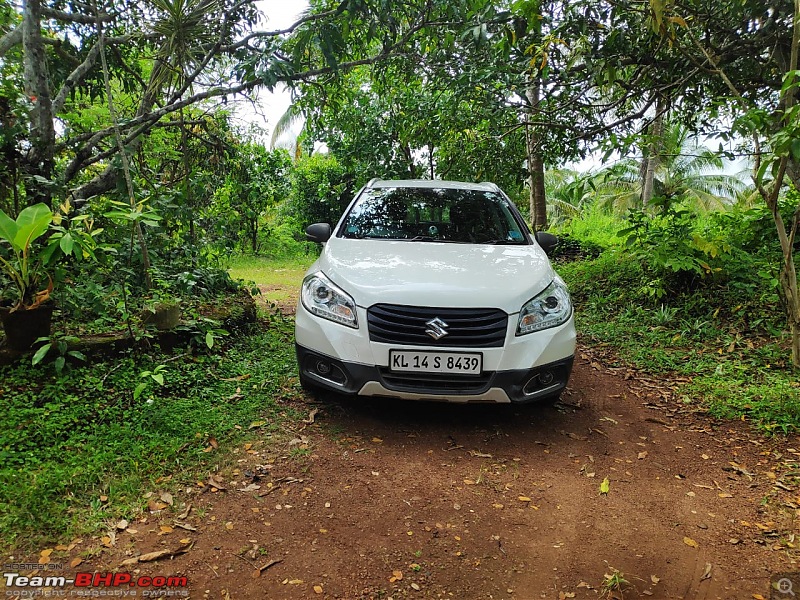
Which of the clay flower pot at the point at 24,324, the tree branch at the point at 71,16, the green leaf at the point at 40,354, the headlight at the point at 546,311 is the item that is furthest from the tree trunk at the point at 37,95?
the headlight at the point at 546,311

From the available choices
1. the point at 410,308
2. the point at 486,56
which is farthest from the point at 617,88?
the point at 410,308

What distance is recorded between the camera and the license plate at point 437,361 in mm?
3070

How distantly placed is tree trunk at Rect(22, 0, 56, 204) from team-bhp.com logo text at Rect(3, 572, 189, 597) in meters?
3.22

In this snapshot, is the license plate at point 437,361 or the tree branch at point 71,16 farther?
the tree branch at point 71,16

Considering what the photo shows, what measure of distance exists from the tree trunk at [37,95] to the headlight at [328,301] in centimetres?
245

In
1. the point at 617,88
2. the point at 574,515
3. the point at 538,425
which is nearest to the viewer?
the point at 574,515

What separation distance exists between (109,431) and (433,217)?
2.65m

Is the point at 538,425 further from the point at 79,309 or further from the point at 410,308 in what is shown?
the point at 79,309

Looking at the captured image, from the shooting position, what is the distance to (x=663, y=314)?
5.77 meters

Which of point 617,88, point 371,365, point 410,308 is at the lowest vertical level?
point 371,365

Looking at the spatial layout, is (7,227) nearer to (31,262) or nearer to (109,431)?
(31,262)

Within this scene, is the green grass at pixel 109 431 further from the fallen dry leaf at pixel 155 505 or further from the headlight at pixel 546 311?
the headlight at pixel 546 311

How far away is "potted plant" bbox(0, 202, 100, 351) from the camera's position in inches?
125

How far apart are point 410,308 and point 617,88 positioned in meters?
5.39
